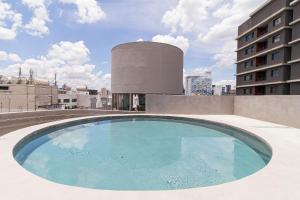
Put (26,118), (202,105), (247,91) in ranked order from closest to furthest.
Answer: (26,118), (202,105), (247,91)

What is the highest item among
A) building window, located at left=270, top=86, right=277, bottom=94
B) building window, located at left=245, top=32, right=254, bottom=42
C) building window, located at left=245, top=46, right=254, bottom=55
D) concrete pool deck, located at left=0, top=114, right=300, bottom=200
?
building window, located at left=245, top=32, right=254, bottom=42

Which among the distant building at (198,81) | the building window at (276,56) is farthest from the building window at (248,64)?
the distant building at (198,81)

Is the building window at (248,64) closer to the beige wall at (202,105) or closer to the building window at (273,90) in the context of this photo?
the building window at (273,90)

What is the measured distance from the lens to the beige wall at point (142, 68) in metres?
21.9

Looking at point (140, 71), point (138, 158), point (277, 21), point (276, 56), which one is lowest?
point (138, 158)

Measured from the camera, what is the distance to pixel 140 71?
21.9 metres

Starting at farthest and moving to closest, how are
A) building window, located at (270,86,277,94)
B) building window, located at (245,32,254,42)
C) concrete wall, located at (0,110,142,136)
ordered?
1. building window, located at (245,32,254,42)
2. building window, located at (270,86,277,94)
3. concrete wall, located at (0,110,142,136)

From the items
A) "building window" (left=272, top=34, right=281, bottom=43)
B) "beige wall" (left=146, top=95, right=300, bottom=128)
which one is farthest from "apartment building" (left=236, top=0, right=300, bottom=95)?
"beige wall" (left=146, top=95, right=300, bottom=128)

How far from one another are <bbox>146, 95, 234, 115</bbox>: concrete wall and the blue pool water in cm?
671

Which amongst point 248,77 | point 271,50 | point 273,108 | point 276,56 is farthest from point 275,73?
point 273,108

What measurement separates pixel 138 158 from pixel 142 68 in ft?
49.1

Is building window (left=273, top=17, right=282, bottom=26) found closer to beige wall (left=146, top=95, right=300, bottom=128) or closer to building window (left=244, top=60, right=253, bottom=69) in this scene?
building window (left=244, top=60, right=253, bottom=69)

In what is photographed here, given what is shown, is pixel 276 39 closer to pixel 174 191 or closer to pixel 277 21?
pixel 277 21

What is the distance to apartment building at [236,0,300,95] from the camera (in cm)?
2759
